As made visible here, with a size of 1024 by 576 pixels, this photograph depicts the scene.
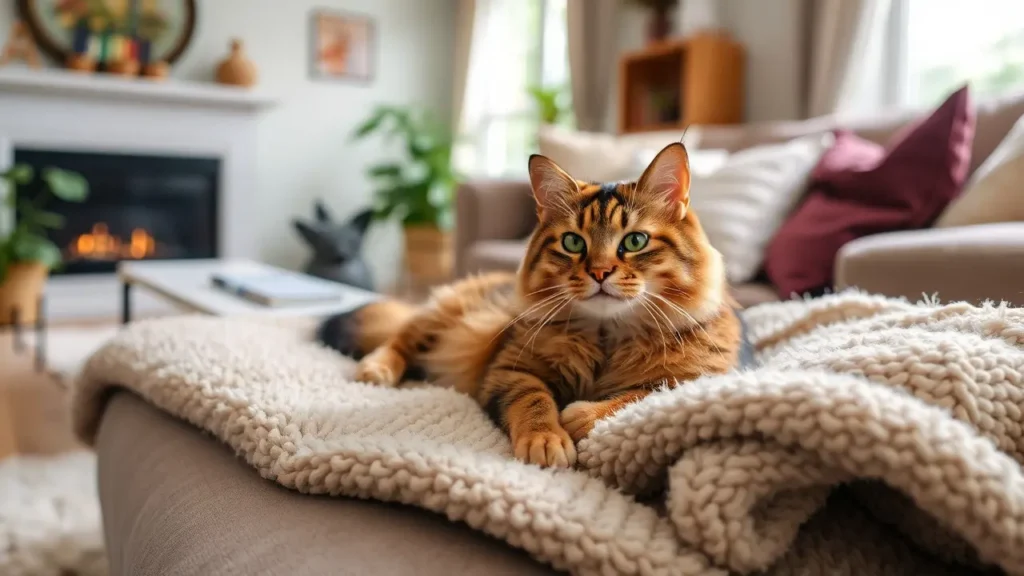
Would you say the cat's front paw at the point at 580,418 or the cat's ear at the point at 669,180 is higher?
the cat's ear at the point at 669,180

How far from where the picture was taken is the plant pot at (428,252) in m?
5.31

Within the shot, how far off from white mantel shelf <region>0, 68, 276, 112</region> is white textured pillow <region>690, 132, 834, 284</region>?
360 cm

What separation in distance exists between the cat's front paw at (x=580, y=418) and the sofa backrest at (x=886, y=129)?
178 cm

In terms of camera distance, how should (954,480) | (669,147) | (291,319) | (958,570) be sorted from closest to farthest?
1. (954,480)
2. (958,570)
3. (669,147)
4. (291,319)

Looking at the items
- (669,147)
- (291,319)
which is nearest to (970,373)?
(669,147)

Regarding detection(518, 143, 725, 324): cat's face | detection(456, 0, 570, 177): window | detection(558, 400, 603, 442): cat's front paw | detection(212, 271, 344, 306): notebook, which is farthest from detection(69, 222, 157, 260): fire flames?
detection(558, 400, 603, 442): cat's front paw

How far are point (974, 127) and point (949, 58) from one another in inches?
48.4

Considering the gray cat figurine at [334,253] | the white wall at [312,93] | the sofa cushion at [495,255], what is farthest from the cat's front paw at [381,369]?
the white wall at [312,93]

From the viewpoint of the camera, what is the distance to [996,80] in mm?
2887

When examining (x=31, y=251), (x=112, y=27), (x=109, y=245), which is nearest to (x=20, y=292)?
(x=31, y=251)

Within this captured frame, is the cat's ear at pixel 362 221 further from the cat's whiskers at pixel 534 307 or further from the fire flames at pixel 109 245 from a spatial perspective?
Result: the cat's whiskers at pixel 534 307

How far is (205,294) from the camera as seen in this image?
7.77 ft

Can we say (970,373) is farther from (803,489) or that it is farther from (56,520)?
(56,520)

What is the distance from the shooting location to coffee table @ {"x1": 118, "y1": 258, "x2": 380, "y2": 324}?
A: 81.3 inches
